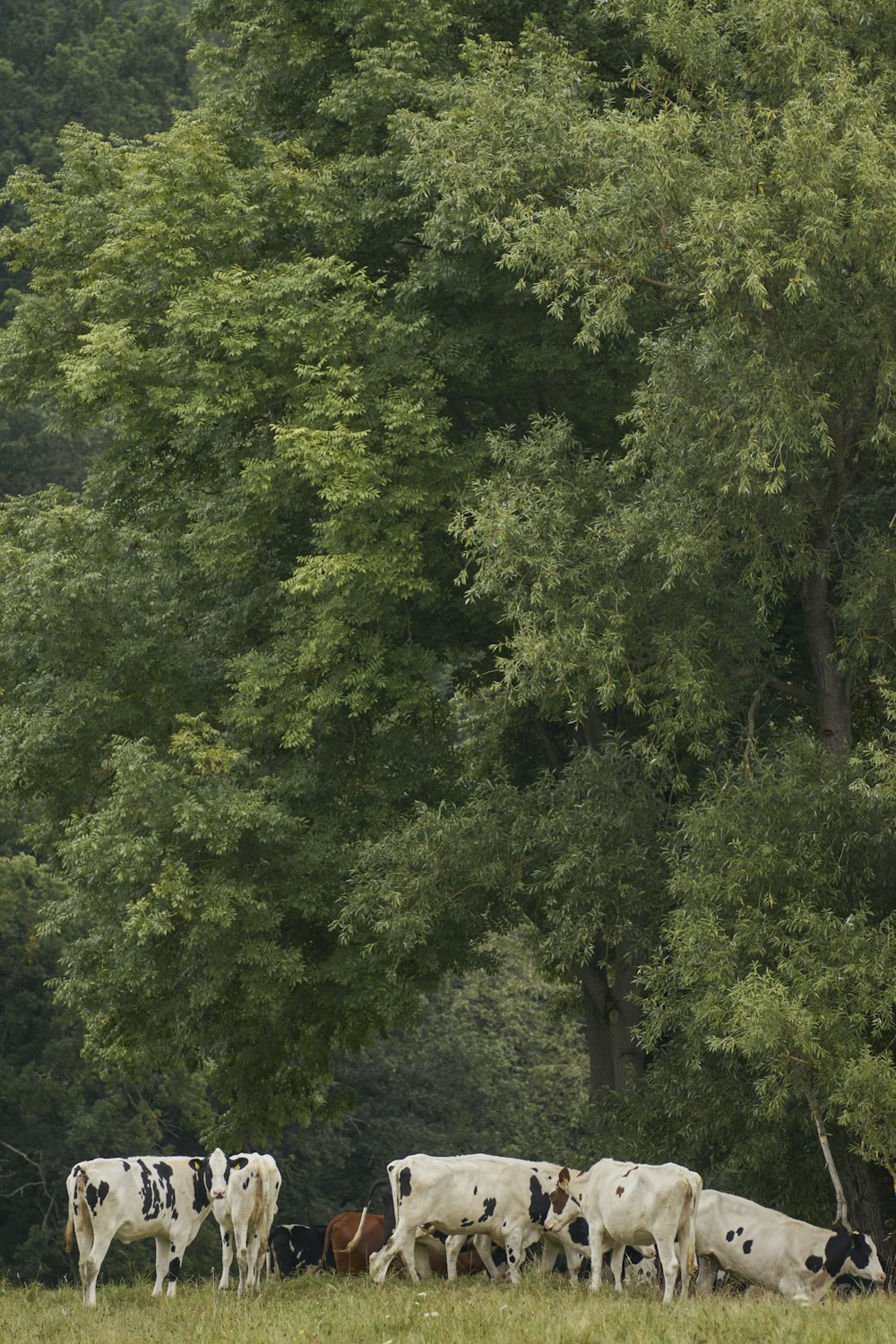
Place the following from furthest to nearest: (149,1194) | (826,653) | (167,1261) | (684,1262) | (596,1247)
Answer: (826,653), (167,1261), (149,1194), (596,1247), (684,1262)

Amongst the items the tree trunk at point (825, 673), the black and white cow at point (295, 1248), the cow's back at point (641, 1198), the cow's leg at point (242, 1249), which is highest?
the tree trunk at point (825, 673)

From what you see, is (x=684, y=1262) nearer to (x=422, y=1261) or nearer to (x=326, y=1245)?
(x=422, y=1261)

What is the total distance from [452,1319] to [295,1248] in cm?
644

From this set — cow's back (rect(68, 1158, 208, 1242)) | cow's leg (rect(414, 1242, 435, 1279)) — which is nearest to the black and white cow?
cow's leg (rect(414, 1242, 435, 1279))

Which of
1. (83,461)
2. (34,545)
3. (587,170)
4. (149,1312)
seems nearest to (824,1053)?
(149,1312)

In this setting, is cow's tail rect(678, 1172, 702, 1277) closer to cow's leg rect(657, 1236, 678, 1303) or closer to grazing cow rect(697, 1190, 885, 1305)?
cow's leg rect(657, 1236, 678, 1303)

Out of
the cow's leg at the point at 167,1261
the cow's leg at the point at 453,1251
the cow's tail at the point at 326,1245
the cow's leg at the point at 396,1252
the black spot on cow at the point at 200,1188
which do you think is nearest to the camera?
the cow's leg at the point at 396,1252

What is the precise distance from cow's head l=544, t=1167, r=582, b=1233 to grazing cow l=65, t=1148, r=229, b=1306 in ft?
10.7

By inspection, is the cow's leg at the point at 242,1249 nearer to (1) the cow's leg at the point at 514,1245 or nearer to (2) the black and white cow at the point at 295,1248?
(2) the black and white cow at the point at 295,1248

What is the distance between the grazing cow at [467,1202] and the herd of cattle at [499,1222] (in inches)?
0.5

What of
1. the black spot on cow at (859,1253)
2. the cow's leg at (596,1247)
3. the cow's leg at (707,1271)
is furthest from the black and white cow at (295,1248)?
the black spot on cow at (859,1253)

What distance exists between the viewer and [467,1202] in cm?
1602

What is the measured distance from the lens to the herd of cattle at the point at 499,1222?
14.8 m

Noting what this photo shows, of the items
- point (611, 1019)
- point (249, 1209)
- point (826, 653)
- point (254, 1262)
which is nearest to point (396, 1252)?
point (254, 1262)
